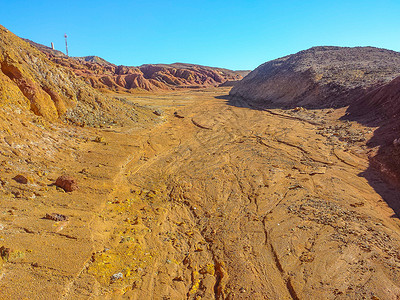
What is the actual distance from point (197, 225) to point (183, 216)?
20.6 inches

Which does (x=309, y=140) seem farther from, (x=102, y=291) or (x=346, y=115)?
(x=102, y=291)

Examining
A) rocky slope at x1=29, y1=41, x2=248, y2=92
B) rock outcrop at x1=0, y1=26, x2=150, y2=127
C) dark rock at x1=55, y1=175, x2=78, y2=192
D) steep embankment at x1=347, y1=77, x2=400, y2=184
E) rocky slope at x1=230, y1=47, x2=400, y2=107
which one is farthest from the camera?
rocky slope at x1=29, y1=41, x2=248, y2=92

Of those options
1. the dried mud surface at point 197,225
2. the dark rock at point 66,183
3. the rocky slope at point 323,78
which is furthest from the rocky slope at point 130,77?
the dark rock at point 66,183

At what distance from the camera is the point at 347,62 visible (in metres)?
24.6

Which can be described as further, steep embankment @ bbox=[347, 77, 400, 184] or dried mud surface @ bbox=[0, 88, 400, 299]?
steep embankment @ bbox=[347, 77, 400, 184]

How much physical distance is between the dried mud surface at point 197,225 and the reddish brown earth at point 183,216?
27 millimetres

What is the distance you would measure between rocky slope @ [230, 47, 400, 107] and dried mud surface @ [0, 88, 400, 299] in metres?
10.1

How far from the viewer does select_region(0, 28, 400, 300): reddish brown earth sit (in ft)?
13.3

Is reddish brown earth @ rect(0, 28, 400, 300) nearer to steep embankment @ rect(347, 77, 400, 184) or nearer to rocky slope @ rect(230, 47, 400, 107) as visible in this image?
steep embankment @ rect(347, 77, 400, 184)

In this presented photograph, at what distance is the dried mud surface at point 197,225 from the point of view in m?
4.02

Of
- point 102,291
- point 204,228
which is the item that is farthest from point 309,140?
point 102,291

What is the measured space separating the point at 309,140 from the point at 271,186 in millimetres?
5722

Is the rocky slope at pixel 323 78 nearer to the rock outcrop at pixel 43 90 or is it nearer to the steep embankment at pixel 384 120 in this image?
the steep embankment at pixel 384 120

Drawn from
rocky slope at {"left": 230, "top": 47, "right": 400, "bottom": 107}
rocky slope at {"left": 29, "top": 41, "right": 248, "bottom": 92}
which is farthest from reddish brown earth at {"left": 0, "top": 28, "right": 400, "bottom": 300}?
rocky slope at {"left": 29, "top": 41, "right": 248, "bottom": 92}
